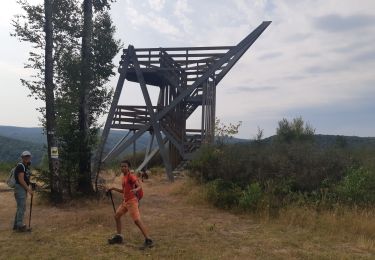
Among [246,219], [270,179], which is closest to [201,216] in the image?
[246,219]

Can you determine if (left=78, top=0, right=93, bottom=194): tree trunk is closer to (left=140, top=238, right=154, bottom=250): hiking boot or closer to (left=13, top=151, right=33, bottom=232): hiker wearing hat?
(left=13, top=151, right=33, bottom=232): hiker wearing hat

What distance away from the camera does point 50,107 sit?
12.5 m

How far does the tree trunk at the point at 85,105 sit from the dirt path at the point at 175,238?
1.48 metres

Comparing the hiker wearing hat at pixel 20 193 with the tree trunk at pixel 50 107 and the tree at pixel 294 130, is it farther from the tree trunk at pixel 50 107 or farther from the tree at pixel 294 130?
the tree at pixel 294 130

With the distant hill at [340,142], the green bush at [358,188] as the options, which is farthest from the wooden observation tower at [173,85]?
the green bush at [358,188]

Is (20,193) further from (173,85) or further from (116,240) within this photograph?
(173,85)

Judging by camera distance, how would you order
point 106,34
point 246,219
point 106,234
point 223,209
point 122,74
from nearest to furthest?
point 106,234
point 246,219
point 223,209
point 106,34
point 122,74

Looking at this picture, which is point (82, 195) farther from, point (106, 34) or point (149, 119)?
point (149, 119)

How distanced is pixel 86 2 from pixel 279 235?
8.89m

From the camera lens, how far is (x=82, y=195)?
43.8 feet

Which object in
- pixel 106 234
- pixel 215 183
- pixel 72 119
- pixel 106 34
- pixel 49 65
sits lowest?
pixel 106 234

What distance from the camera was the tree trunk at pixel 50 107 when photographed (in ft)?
40.4

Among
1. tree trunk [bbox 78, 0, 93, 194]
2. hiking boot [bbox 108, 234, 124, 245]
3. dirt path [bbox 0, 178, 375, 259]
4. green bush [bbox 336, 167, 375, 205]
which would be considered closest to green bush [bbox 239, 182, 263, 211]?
dirt path [bbox 0, 178, 375, 259]

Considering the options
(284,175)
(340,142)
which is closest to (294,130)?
(340,142)
